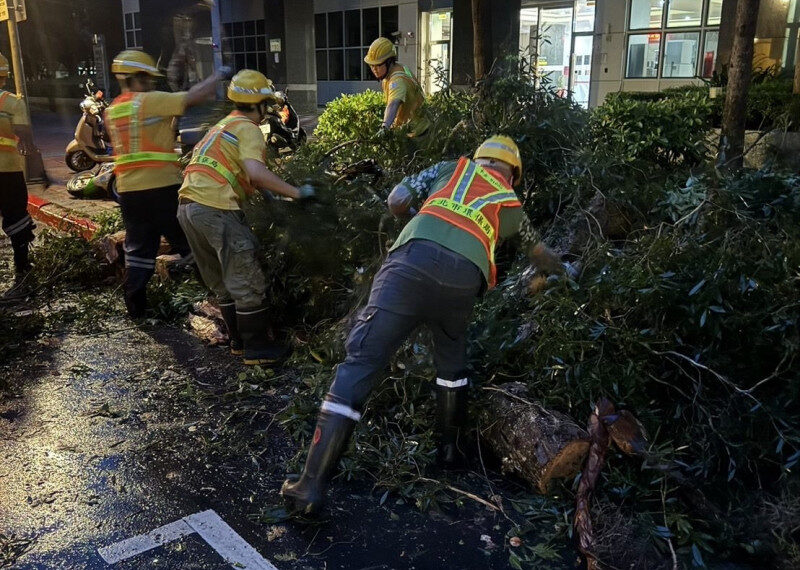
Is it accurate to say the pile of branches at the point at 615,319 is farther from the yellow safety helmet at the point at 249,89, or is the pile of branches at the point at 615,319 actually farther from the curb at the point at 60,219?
the curb at the point at 60,219

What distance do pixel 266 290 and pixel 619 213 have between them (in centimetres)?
248

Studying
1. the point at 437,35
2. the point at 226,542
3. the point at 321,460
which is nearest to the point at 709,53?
the point at 437,35

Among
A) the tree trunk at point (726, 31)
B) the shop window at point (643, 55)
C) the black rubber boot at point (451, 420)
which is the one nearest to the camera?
the black rubber boot at point (451, 420)

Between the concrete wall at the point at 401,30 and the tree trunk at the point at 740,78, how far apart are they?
38.1 ft

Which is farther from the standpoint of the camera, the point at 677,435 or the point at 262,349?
the point at 262,349

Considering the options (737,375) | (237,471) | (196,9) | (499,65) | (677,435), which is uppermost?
(196,9)

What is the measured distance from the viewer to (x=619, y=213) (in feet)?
16.0

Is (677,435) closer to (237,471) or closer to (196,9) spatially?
(237,471)

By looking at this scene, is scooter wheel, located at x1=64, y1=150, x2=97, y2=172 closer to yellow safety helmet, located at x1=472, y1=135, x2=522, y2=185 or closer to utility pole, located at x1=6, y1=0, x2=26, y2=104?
utility pole, located at x1=6, y1=0, x2=26, y2=104

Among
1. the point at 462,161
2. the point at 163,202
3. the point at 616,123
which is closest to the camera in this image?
the point at 462,161

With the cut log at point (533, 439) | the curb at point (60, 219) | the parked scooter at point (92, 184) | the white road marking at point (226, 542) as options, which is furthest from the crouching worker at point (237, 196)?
the parked scooter at point (92, 184)

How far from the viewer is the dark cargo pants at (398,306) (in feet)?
9.75

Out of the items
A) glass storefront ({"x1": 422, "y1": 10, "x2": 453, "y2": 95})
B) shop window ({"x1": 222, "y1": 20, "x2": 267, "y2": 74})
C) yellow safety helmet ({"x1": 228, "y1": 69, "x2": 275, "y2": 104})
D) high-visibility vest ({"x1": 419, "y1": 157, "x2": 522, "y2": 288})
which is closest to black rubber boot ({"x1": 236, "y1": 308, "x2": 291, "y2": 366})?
yellow safety helmet ({"x1": 228, "y1": 69, "x2": 275, "y2": 104})

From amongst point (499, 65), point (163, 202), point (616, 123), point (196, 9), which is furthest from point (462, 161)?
point (196, 9)
